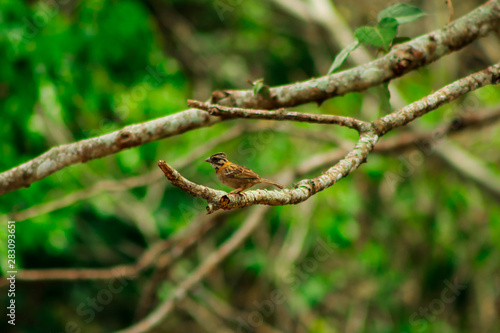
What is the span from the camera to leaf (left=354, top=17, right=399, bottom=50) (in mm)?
2379

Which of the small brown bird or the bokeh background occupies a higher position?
the bokeh background

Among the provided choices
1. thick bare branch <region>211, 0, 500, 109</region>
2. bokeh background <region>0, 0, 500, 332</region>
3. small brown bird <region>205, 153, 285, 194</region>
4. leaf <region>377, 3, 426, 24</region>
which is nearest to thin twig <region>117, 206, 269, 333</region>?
bokeh background <region>0, 0, 500, 332</region>

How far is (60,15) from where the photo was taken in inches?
213

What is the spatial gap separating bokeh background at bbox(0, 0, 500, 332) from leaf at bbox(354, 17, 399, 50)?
2747 mm

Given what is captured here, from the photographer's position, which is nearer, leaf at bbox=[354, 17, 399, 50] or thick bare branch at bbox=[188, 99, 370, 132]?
thick bare branch at bbox=[188, 99, 370, 132]

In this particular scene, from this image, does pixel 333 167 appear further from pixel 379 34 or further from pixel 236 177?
pixel 379 34

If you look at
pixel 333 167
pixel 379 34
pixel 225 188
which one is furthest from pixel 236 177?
Answer: pixel 225 188

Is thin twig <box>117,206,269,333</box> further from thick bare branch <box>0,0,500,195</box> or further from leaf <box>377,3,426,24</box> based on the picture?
leaf <box>377,3,426,24</box>

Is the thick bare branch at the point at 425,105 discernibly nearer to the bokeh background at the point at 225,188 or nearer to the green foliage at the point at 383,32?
the green foliage at the point at 383,32

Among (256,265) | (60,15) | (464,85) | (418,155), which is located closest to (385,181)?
(418,155)

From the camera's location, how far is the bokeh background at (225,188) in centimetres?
511

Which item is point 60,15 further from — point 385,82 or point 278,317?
point 278,317

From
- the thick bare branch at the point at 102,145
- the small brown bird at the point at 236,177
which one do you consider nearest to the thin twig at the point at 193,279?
the thick bare branch at the point at 102,145

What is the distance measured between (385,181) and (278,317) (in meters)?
2.87
